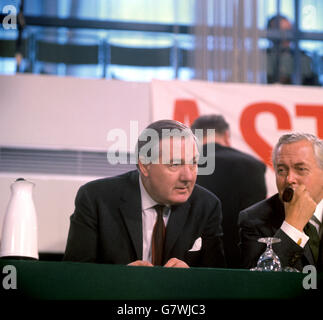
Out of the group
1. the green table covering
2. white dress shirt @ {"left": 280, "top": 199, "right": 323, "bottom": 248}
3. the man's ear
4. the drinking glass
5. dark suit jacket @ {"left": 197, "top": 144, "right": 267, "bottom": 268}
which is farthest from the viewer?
dark suit jacket @ {"left": 197, "top": 144, "right": 267, "bottom": 268}

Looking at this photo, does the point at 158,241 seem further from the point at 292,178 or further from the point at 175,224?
the point at 292,178

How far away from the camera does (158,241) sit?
2.03 m

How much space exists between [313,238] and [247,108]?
3.07ft

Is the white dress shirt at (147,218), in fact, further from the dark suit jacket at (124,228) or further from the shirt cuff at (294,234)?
the shirt cuff at (294,234)

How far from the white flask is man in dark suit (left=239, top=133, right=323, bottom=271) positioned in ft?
2.22

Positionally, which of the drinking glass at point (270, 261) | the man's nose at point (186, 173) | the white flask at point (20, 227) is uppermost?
the man's nose at point (186, 173)

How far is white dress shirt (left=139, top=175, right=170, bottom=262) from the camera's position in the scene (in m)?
2.02

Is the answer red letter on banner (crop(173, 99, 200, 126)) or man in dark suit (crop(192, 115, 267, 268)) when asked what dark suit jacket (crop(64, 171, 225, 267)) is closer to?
man in dark suit (crop(192, 115, 267, 268))

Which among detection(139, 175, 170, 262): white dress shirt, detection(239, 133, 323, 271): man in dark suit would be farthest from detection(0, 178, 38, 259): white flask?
detection(239, 133, 323, 271): man in dark suit

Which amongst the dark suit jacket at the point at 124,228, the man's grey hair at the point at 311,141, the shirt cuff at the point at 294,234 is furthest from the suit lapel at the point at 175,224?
the man's grey hair at the point at 311,141

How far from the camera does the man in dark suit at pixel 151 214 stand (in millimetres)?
2023

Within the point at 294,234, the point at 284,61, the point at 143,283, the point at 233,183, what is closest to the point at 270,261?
the point at 294,234

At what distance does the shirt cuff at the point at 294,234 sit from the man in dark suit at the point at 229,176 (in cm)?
22

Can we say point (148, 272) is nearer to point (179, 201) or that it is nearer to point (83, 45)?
point (179, 201)
